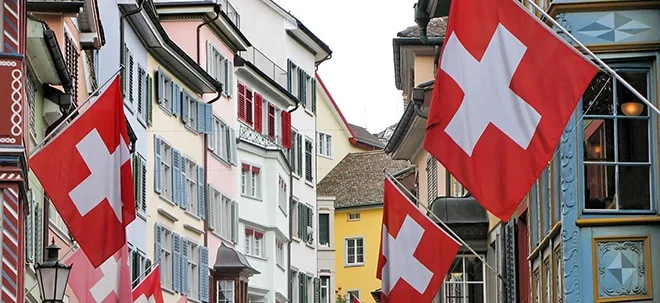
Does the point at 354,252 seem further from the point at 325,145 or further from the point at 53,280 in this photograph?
the point at 53,280

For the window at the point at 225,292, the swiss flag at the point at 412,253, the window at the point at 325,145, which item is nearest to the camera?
the swiss flag at the point at 412,253

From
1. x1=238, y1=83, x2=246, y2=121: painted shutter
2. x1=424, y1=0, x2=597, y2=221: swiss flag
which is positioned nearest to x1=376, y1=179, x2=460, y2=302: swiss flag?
x1=424, y1=0, x2=597, y2=221: swiss flag

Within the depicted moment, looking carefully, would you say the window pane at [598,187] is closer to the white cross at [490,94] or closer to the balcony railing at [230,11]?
the white cross at [490,94]

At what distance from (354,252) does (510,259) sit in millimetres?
59321

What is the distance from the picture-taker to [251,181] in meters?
68.9

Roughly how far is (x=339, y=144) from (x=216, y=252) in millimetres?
35602

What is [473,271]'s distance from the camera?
136 feet

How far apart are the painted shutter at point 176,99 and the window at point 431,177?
9.31 m

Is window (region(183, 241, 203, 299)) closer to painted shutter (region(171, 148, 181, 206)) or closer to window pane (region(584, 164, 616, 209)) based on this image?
painted shutter (region(171, 148, 181, 206))

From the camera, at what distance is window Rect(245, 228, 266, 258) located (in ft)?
227

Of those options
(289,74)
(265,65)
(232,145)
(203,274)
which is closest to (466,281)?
(203,274)

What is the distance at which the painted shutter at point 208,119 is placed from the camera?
60638 millimetres

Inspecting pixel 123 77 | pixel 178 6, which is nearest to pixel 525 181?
pixel 123 77

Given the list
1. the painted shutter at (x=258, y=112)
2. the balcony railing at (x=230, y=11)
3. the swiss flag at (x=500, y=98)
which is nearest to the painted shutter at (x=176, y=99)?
the balcony railing at (x=230, y=11)
